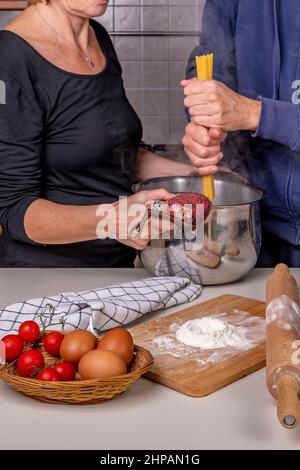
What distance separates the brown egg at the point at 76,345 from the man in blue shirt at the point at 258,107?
1.80 feet

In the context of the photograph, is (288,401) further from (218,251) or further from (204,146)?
(204,146)

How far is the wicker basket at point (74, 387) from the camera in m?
0.84

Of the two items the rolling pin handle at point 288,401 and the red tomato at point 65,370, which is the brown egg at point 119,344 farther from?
the rolling pin handle at point 288,401

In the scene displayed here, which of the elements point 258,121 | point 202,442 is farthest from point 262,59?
point 202,442

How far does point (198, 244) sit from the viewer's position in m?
1.31

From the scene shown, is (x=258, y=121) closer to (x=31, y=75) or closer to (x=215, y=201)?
(x=215, y=201)

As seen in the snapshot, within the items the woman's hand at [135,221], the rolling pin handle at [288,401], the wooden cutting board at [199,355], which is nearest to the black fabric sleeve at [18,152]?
the woman's hand at [135,221]

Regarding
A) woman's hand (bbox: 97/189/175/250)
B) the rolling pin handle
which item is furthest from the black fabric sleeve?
the rolling pin handle

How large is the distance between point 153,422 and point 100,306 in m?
0.31

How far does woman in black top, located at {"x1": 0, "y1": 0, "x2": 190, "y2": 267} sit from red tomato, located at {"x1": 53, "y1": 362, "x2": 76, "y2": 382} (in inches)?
18.8

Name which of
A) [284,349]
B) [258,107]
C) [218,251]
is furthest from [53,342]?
[258,107]

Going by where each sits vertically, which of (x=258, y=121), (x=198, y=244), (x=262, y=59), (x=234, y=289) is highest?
(x=262, y=59)

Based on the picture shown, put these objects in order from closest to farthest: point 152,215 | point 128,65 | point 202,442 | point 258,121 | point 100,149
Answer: point 202,442 → point 152,215 → point 258,121 → point 100,149 → point 128,65

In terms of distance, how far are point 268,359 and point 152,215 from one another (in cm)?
44
